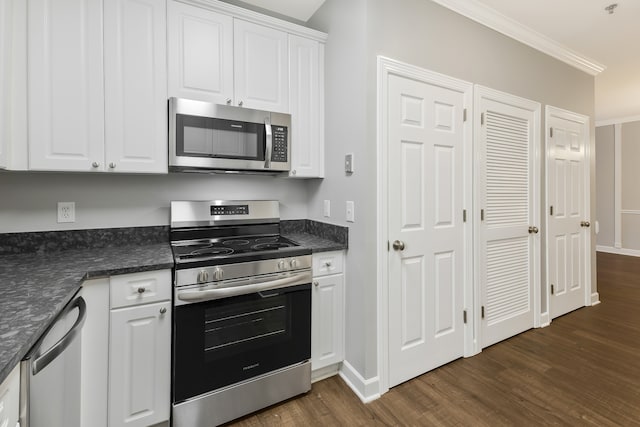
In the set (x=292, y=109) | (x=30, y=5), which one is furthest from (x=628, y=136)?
(x=30, y=5)

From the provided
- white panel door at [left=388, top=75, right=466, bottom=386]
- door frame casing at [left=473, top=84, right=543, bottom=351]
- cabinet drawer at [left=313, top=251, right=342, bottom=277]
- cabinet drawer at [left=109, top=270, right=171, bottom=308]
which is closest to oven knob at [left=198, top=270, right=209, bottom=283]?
cabinet drawer at [left=109, top=270, right=171, bottom=308]

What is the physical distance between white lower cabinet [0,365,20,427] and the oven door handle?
75 cm

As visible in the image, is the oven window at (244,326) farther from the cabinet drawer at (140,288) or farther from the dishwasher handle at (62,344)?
the dishwasher handle at (62,344)

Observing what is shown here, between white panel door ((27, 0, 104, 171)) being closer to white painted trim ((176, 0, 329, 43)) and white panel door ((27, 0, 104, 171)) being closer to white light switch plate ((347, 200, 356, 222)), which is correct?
white painted trim ((176, 0, 329, 43))

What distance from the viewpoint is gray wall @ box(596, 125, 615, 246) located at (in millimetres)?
6074

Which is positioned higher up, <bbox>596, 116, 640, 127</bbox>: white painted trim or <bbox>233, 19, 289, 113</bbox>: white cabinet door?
<bbox>596, 116, 640, 127</bbox>: white painted trim

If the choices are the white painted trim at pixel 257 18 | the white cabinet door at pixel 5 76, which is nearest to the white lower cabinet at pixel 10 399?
the white cabinet door at pixel 5 76

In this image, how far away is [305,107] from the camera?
87.6 inches

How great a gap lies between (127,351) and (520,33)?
3.65 metres

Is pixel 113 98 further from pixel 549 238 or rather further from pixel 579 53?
pixel 579 53

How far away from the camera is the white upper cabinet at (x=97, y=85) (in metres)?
1.52

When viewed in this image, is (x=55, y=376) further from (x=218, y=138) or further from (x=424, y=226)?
(x=424, y=226)

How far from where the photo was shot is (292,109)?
218cm

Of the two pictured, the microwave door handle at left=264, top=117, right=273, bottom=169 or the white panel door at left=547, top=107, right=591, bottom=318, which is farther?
the white panel door at left=547, top=107, right=591, bottom=318
